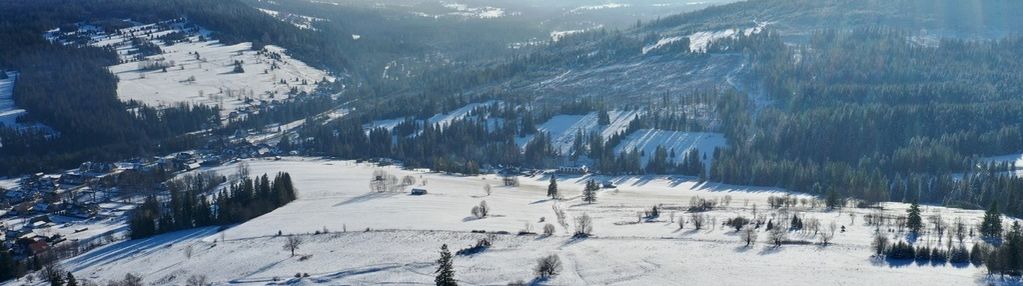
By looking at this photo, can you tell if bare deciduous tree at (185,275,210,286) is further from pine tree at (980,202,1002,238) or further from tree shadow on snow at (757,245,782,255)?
pine tree at (980,202,1002,238)

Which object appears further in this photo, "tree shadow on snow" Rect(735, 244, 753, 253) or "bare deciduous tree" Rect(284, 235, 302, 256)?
"bare deciduous tree" Rect(284, 235, 302, 256)

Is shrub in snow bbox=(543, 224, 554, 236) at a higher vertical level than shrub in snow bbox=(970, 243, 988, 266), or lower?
lower

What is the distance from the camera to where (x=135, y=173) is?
475ft

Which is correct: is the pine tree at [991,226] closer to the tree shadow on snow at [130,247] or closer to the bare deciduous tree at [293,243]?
the bare deciduous tree at [293,243]

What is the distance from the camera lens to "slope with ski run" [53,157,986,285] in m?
73.5

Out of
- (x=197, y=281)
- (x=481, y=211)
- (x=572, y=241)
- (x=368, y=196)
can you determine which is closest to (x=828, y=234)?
(x=572, y=241)

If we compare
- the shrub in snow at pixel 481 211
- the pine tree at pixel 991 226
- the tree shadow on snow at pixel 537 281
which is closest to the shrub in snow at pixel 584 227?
the shrub in snow at pixel 481 211

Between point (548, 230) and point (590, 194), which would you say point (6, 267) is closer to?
point (548, 230)

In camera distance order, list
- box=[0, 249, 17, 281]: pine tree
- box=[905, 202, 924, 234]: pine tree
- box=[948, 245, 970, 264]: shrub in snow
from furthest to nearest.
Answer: box=[0, 249, 17, 281]: pine tree → box=[905, 202, 924, 234]: pine tree → box=[948, 245, 970, 264]: shrub in snow

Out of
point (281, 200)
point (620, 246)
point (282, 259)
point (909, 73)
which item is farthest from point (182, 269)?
point (909, 73)

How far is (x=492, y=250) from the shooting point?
83.1 m

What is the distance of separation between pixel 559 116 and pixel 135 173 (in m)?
81.5

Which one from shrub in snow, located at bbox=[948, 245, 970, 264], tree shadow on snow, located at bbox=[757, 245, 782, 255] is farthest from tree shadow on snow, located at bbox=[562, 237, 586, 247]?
shrub in snow, located at bbox=[948, 245, 970, 264]

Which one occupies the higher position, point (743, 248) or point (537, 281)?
point (537, 281)
